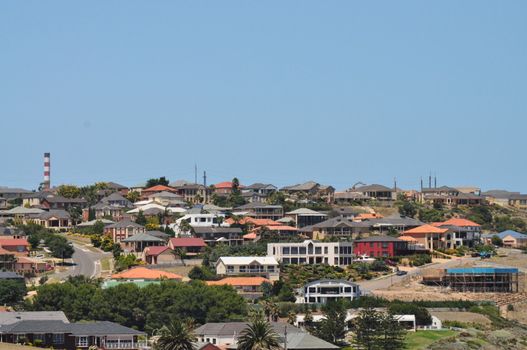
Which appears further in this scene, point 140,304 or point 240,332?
point 140,304

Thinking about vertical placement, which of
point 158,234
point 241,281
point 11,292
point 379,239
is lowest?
point 11,292

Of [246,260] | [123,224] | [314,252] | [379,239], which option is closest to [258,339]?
[246,260]

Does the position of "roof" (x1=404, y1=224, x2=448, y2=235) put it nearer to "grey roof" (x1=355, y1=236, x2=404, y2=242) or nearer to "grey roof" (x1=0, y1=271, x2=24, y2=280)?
"grey roof" (x1=355, y1=236, x2=404, y2=242)

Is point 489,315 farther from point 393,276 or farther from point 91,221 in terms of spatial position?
point 91,221

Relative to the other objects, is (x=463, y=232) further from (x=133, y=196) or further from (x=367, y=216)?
(x=133, y=196)

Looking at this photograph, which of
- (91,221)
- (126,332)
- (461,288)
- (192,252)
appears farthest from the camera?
(91,221)

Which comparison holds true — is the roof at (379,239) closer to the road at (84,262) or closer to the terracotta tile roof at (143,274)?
the terracotta tile roof at (143,274)

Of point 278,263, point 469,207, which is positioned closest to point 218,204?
point 469,207
